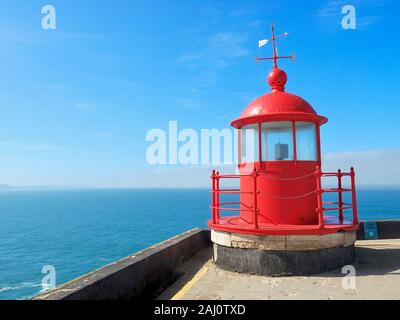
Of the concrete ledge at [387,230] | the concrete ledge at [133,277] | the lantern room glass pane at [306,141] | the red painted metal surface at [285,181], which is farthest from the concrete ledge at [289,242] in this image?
the concrete ledge at [387,230]

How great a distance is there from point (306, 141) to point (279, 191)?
52.6 inches

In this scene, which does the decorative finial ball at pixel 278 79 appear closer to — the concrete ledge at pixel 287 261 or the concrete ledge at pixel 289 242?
the concrete ledge at pixel 289 242

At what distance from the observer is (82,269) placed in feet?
128

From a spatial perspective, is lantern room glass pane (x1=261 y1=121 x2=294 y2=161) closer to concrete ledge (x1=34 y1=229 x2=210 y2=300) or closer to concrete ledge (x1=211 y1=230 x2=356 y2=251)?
concrete ledge (x1=211 y1=230 x2=356 y2=251)

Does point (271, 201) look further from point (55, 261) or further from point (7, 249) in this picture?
point (7, 249)

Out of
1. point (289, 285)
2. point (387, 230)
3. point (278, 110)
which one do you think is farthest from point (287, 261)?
point (387, 230)

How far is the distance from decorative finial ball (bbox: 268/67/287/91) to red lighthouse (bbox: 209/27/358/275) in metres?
0.40

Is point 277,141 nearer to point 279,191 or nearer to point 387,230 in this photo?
point 279,191

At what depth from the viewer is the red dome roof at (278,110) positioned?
7949mm

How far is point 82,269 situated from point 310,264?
1447 inches

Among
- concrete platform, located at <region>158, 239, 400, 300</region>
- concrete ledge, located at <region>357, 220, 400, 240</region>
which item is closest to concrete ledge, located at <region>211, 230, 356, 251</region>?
concrete platform, located at <region>158, 239, 400, 300</region>

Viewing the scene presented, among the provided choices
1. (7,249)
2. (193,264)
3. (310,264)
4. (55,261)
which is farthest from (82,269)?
(310,264)

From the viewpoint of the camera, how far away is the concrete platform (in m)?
5.95

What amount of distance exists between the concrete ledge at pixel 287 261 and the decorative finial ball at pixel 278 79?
4105 mm
